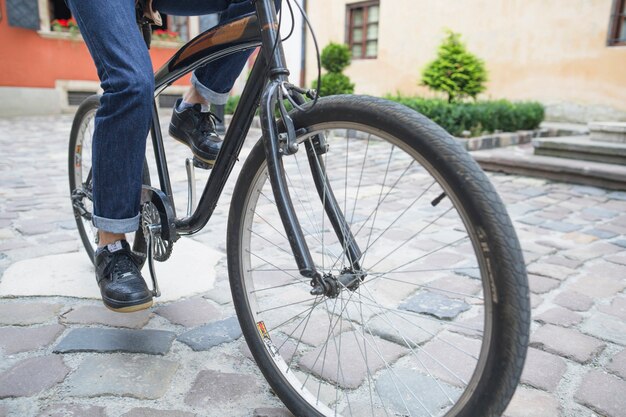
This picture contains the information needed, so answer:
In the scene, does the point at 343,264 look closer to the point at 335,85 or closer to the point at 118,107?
the point at 118,107

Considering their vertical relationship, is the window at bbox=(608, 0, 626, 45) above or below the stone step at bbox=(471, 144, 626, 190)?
above

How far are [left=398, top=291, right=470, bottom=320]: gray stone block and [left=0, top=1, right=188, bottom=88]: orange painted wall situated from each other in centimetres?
1169

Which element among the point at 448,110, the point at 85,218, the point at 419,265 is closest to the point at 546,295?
the point at 419,265

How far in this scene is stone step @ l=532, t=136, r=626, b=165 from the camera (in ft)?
17.4

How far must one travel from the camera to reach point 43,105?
11.7 m

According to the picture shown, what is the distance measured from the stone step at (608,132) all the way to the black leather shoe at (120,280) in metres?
5.62

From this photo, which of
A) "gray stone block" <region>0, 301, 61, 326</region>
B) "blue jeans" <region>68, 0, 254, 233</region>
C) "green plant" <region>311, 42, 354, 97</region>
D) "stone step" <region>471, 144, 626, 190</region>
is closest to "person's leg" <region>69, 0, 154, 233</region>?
"blue jeans" <region>68, 0, 254, 233</region>

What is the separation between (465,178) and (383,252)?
76.2 inches

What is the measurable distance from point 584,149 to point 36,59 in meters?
11.1

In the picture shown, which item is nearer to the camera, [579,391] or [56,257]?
[579,391]

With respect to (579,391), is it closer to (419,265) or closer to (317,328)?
(317,328)

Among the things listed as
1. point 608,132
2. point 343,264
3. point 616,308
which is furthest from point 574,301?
point 608,132

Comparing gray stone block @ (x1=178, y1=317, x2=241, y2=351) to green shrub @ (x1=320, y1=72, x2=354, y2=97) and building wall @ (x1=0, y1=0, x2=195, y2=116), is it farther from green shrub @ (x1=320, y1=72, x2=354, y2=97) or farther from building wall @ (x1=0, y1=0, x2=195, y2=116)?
building wall @ (x1=0, y1=0, x2=195, y2=116)

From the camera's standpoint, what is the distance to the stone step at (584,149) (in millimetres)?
5309
